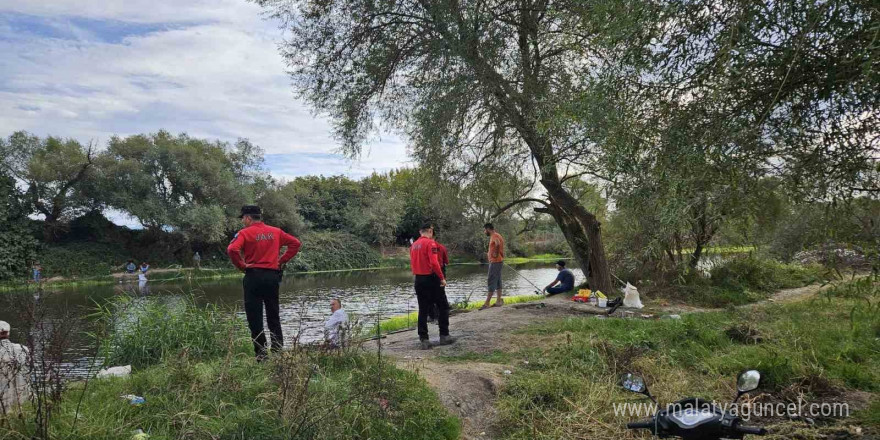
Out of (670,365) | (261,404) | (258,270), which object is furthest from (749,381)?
(258,270)

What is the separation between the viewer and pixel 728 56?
12.2 feet

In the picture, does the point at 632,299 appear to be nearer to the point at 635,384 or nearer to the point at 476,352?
the point at 476,352

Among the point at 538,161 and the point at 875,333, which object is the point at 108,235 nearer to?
the point at 538,161

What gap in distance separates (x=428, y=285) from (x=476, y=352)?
1.27 metres

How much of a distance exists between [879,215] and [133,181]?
3978cm

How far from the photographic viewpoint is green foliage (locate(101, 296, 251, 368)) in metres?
6.37

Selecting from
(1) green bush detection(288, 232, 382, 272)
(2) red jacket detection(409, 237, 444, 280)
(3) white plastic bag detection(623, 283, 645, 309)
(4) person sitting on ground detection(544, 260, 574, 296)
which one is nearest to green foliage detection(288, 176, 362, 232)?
(1) green bush detection(288, 232, 382, 272)

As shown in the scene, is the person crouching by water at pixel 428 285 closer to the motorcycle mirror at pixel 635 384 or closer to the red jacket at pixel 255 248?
the red jacket at pixel 255 248

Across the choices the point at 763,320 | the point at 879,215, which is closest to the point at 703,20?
the point at 879,215

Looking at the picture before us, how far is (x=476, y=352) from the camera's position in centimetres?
700

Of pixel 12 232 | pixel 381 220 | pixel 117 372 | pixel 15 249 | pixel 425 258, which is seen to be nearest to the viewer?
pixel 117 372

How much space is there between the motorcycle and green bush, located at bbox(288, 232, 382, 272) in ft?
130

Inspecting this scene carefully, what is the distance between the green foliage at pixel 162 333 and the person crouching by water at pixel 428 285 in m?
2.36

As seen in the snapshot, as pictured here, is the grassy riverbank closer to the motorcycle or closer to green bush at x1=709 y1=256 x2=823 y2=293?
the motorcycle
